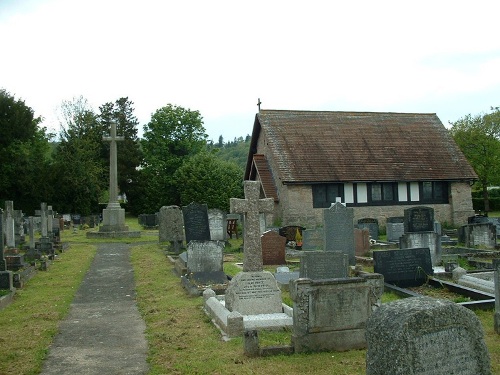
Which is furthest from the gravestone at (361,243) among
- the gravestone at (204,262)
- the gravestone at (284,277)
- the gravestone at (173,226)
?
the gravestone at (204,262)

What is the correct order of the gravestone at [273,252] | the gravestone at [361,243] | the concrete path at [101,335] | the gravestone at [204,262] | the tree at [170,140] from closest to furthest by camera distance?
1. the concrete path at [101,335]
2. the gravestone at [204,262]
3. the gravestone at [273,252]
4. the gravestone at [361,243]
5. the tree at [170,140]

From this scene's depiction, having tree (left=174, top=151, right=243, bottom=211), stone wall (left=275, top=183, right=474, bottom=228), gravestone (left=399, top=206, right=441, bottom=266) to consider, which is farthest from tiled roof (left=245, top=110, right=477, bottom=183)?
gravestone (left=399, top=206, right=441, bottom=266)

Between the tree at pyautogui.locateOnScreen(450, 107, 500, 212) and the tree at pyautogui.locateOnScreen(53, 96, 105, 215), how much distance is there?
33095mm

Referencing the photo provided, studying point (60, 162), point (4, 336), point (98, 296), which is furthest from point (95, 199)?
point (4, 336)

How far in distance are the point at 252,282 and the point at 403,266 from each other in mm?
4680

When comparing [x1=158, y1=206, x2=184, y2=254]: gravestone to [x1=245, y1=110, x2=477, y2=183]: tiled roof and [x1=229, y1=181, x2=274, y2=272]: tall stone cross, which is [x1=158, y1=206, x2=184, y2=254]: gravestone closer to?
[x1=245, y1=110, x2=477, y2=183]: tiled roof

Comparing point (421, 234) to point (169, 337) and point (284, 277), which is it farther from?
point (169, 337)

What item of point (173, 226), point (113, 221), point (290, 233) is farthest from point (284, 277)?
point (113, 221)

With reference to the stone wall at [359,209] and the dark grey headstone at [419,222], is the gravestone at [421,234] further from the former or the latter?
the stone wall at [359,209]

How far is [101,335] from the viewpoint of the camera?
916 centimetres

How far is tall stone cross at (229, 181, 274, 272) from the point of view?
1004cm

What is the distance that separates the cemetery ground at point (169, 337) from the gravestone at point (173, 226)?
6.09m

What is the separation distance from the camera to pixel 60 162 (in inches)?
1902

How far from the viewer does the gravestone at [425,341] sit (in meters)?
4.19
